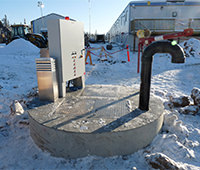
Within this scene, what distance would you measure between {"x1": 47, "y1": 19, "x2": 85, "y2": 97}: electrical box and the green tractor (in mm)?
15115

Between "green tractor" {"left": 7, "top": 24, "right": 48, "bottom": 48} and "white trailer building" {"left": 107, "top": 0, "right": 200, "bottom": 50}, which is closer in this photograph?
"white trailer building" {"left": 107, "top": 0, "right": 200, "bottom": 50}

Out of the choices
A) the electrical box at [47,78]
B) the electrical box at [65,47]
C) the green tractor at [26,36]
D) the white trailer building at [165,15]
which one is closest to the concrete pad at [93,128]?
the electrical box at [47,78]

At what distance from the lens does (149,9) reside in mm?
16875

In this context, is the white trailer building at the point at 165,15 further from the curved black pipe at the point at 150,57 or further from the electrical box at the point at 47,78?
the electrical box at the point at 47,78

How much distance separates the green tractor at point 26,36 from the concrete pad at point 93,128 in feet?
53.2

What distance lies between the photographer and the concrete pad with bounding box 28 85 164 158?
268cm

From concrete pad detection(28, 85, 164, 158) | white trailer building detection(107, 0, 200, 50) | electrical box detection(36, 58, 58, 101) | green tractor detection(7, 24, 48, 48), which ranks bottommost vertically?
concrete pad detection(28, 85, 164, 158)

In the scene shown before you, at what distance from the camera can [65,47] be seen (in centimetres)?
394

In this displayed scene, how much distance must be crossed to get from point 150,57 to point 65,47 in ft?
6.43

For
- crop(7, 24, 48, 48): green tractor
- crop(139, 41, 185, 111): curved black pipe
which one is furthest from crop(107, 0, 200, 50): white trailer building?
crop(139, 41, 185, 111): curved black pipe

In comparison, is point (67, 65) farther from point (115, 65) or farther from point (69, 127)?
point (115, 65)

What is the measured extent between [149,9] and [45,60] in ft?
53.4

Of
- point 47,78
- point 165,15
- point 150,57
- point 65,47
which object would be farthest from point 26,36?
point 150,57

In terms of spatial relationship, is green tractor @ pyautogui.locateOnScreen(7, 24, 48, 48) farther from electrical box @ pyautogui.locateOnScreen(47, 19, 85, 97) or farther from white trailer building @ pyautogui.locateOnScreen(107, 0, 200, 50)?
electrical box @ pyautogui.locateOnScreen(47, 19, 85, 97)
